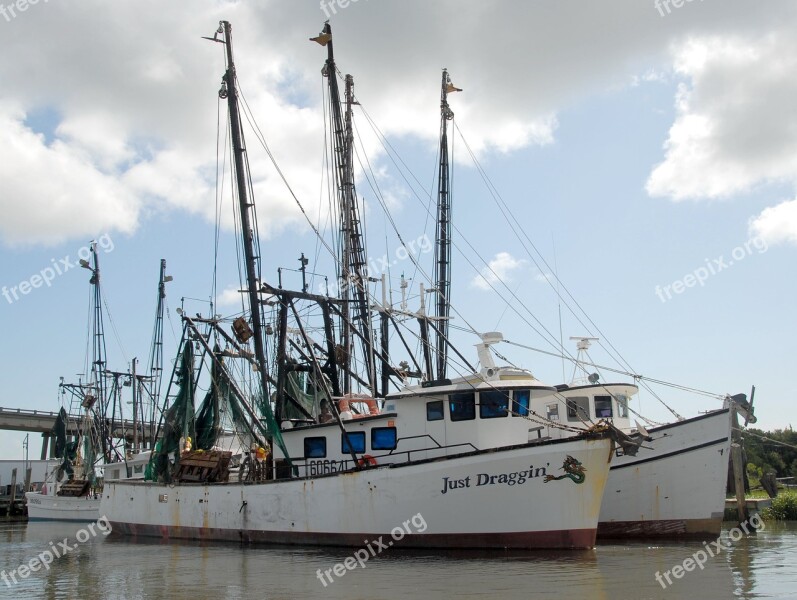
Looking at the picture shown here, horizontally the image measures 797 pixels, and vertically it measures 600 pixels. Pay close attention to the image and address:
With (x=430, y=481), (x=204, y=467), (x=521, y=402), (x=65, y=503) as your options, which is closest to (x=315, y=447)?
(x=430, y=481)

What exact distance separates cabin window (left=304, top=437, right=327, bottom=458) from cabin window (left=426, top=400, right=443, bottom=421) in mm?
4291

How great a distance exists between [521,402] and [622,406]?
258 inches

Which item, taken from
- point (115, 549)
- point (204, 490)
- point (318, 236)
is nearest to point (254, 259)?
point (318, 236)

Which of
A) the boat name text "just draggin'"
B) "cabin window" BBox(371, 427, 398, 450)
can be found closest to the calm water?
the boat name text "just draggin'"

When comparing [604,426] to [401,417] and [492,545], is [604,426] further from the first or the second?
[401,417]

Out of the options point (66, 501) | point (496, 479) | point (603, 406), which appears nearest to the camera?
point (496, 479)

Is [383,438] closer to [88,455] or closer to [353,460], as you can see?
[353,460]

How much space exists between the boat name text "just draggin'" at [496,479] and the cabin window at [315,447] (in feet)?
19.5

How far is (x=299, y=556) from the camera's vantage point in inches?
848

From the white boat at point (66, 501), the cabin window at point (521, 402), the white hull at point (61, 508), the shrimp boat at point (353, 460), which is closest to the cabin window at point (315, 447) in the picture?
the shrimp boat at point (353, 460)

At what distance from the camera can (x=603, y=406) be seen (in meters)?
27.4

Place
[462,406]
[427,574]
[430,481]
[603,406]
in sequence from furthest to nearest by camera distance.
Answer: [603,406], [462,406], [430,481], [427,574]

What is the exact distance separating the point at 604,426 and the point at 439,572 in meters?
5.87

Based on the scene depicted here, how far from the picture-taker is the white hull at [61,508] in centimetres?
4969
